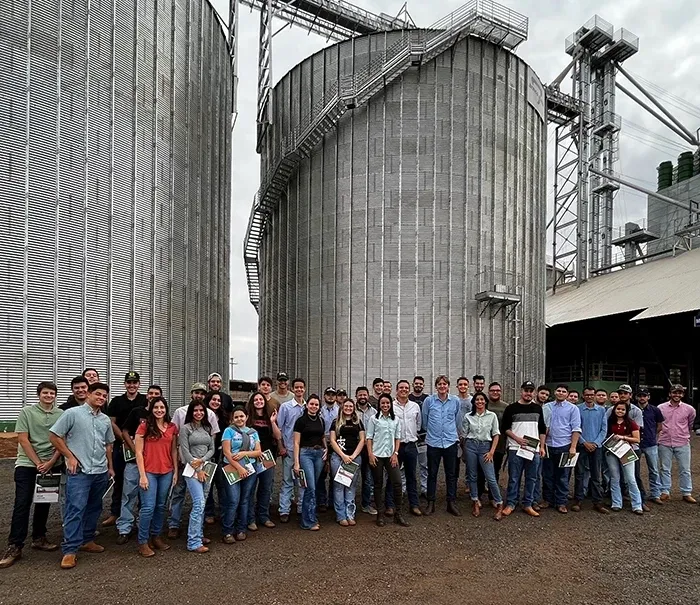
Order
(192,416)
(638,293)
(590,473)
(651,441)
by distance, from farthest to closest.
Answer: (638,293)
(651,441)
(590,473)
(192,416)

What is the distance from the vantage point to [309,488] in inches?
333

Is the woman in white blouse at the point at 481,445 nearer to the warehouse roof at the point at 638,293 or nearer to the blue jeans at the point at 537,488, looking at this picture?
the blue jeans at the point at 537,488

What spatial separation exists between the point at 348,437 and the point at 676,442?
22.4 feet

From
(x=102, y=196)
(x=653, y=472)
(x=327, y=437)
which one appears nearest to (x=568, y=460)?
(x=653, y=472)

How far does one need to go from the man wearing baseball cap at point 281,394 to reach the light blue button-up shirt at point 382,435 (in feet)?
6.33

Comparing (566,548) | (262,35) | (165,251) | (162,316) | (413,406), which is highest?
(262,35)

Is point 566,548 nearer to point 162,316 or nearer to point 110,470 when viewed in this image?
point 110,470

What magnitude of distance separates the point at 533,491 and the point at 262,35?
96.9 ft

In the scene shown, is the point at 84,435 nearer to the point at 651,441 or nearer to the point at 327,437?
the point at 327,437

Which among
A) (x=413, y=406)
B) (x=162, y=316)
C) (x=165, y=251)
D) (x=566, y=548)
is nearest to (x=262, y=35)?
(x=165, y=251)

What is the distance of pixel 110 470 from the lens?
7594 mm

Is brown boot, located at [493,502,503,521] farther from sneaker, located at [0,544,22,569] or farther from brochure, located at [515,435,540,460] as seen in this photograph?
sneaker, located at [0,544,22,569]

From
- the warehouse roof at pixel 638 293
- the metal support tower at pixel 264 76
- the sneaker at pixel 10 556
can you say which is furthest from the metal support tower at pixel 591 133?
the sneaker at pixel 10 556

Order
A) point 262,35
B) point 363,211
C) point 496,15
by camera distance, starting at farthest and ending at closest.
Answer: point 262,35 < point 496,15 < point 363,211
